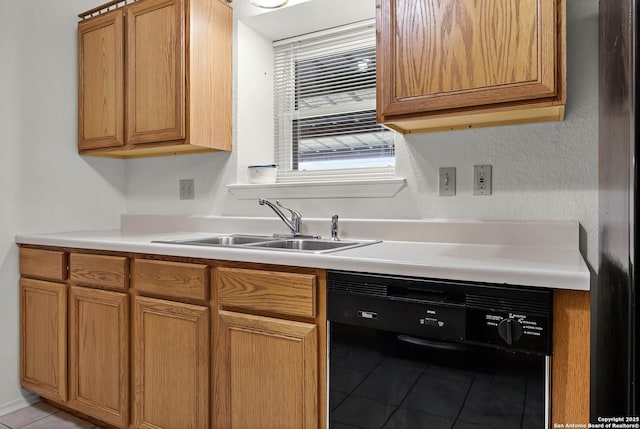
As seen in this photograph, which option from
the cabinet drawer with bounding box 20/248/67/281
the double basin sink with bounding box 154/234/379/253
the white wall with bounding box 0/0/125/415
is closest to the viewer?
the double basin sink with bounding box 154/234/379/253

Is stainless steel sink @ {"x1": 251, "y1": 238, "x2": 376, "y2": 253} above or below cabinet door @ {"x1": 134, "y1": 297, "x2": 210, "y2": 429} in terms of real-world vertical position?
above

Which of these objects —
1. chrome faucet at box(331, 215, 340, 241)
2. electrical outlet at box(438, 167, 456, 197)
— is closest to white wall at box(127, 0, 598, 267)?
electrical outlet at box(438, 167, 456, 197)

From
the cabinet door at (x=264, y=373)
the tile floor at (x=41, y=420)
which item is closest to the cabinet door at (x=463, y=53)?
the cabinet door at (x=264, y=373)

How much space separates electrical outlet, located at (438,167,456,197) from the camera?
177cm

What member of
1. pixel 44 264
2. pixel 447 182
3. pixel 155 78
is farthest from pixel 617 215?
pixel 44 264

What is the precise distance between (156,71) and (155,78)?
0.12ft

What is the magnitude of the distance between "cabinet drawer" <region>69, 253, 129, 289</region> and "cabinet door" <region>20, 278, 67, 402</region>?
134 mm

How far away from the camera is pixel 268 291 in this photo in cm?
142

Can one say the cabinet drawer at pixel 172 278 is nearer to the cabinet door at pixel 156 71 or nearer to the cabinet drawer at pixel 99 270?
the cabinet drawer at pixel 99 270

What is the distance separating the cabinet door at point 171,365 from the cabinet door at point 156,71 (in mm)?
901

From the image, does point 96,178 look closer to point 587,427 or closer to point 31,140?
point 31,140

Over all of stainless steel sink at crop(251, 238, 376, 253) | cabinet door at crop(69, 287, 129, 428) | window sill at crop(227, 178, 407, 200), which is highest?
window sill at crop(227, 178, 407, 200)

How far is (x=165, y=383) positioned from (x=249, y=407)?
42 cm

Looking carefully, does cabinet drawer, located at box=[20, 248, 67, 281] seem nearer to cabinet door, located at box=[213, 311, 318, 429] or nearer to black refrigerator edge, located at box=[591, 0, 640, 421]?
cabinet door, located at box=[213, 311, 318, 429]
